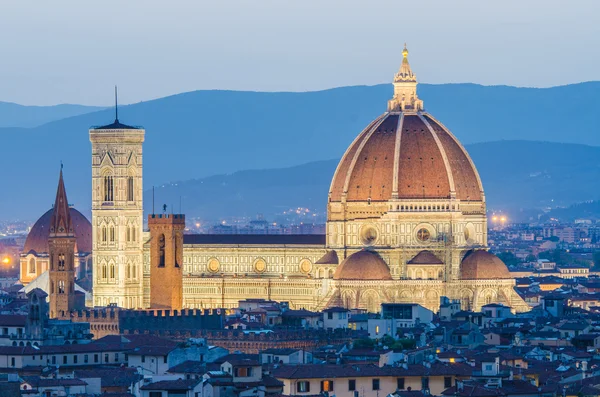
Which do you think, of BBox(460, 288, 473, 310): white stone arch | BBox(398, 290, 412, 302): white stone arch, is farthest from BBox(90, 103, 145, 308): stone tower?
BBox(460, 288, 473, 310): white stone arch

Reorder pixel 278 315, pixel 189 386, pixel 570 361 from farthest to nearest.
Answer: pixel 278 315 → pixel 570 361 → pixel 189 386

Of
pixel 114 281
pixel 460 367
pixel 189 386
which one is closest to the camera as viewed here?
pixel 189 386

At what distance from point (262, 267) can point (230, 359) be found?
67.8 meters

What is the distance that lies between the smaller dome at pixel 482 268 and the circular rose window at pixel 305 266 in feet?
31.6

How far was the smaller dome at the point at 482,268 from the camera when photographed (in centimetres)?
14338

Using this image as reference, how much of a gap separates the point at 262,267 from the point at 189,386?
78.5 metres

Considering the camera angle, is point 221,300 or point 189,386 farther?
point 221,300

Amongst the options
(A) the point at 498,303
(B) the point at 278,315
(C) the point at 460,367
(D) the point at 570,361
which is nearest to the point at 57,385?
(C) the point at 460,367

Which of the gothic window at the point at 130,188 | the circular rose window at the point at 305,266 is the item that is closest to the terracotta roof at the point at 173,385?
the gothic window at the point at 130,188

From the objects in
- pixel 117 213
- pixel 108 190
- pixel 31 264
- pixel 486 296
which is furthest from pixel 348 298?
pixel 31 264

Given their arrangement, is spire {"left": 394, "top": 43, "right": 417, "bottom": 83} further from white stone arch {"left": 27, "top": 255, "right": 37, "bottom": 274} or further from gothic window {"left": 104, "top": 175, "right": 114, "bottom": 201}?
white stone arch {"left": 27, "top": 255, "right": 37, "bottom": 274}

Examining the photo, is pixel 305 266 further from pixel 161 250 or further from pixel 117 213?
pixel 117 213

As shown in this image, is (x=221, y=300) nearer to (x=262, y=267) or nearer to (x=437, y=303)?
(x=262, y=267)

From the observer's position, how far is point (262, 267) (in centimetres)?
15075
